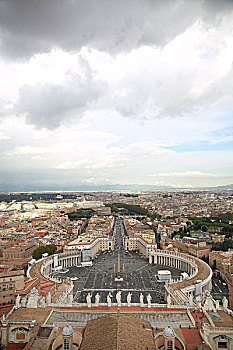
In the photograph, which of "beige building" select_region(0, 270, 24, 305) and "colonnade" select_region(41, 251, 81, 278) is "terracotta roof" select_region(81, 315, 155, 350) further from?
"colonnade" select_region(41, 251, 81, 278)

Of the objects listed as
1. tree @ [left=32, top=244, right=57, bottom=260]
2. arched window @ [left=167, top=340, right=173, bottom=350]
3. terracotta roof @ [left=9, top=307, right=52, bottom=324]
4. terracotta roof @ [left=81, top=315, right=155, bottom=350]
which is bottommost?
tree @ [left=32, top=244, right=57, bottom=260]

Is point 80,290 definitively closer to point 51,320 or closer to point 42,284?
point 42,284

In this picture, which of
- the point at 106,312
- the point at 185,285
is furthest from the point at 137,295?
the point at 106,312

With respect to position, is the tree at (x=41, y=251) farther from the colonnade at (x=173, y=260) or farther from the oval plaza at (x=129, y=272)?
the colonnade at (x=173, y=260)

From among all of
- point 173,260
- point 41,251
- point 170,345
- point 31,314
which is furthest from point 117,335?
point 41,251

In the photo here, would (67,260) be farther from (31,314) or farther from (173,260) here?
(31,314)

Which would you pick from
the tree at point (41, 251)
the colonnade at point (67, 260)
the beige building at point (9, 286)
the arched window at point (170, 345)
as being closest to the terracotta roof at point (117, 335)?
the arched window at point (170, 345)

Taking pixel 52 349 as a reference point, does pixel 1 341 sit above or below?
below

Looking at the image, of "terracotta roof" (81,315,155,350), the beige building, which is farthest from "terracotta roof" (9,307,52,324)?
the beige building
